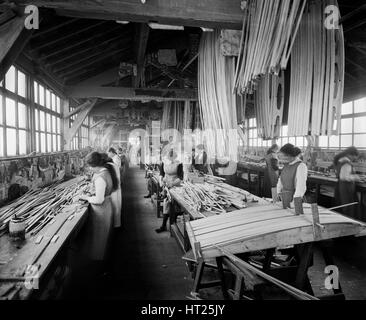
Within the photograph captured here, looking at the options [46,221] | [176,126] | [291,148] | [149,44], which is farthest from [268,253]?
[176,126]

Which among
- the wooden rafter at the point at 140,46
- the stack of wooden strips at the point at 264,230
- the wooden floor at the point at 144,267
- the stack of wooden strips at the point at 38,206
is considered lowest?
the wooden floor at the point at 144,267

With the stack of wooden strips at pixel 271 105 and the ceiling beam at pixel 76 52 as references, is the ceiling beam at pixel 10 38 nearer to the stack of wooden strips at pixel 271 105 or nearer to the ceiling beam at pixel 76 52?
the stack of wooden strips at pixel 271 105

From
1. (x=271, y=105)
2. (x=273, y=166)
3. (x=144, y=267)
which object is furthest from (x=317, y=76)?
(x=273, y=166)

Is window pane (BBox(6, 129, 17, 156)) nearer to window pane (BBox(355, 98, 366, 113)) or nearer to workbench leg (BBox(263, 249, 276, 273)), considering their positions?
workbench leg (BBox(263, 249, 276, 273))

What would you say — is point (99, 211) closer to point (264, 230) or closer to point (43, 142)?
point (264, 230)

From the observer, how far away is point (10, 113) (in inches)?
161

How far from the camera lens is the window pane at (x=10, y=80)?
393cm

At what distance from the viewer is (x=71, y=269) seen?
143 inches

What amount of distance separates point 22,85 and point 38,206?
2084 millimetres

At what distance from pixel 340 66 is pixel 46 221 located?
10.6 feet

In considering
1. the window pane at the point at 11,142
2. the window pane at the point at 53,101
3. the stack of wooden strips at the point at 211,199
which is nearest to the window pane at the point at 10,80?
the window pane at the point at 11,142

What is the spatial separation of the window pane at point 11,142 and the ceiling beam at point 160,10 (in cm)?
208

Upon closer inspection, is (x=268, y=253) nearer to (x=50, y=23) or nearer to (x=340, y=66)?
(x=340, y=66)
